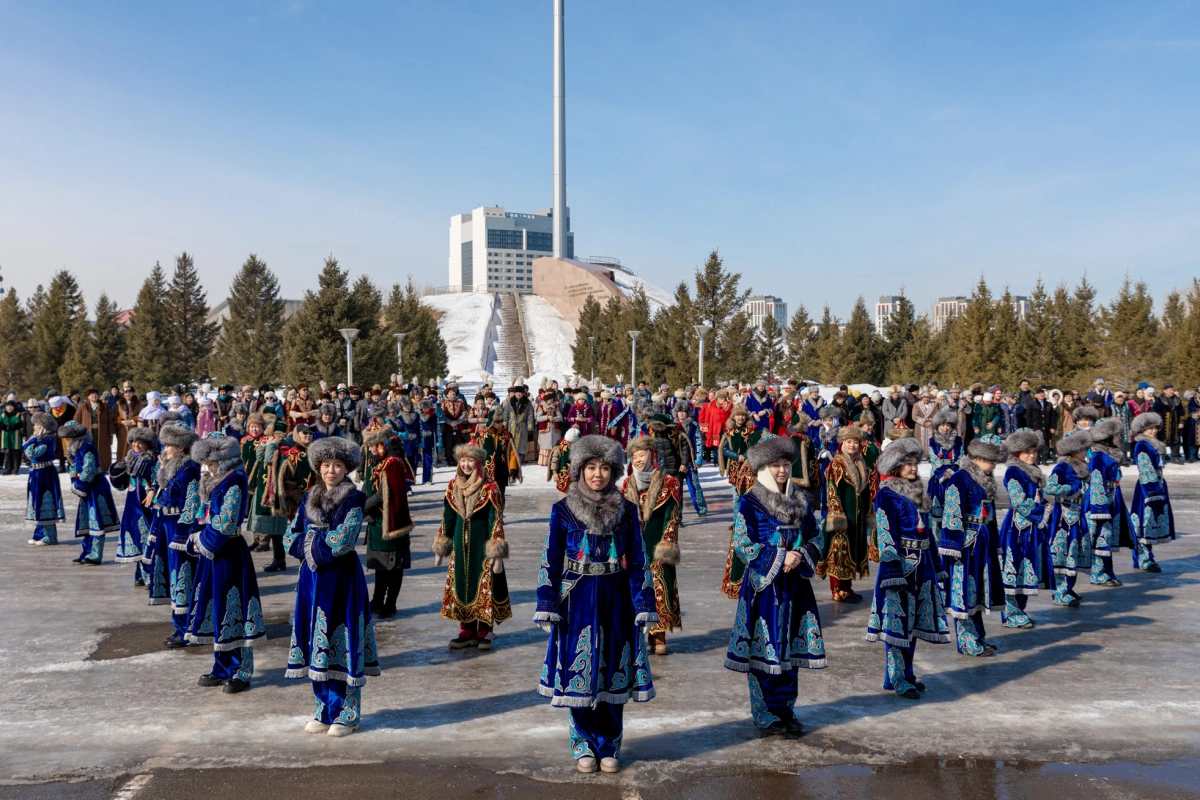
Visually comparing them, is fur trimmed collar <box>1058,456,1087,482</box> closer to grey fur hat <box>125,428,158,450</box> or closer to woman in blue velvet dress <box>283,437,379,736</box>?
woman in blue velvet dress <box>283,437,379,736</box>

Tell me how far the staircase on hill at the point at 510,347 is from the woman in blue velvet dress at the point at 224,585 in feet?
174

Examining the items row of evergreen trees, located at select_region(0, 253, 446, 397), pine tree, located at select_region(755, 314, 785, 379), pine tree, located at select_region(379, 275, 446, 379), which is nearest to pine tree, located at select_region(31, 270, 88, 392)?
row of evergreen trees, located at select_region(0, 253, 446, 397)

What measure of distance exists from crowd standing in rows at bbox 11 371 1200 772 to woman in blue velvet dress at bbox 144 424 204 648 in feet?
0.08

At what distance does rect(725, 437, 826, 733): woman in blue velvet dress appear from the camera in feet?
18.0

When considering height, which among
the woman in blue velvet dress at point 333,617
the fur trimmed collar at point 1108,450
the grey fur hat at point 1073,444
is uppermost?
the grey fur hat at point 1073,444

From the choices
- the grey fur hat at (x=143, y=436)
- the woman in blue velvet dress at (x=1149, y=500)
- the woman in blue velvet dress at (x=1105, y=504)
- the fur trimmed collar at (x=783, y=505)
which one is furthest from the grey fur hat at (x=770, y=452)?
the woman in blue velvet dress at (x=1149, y=500)

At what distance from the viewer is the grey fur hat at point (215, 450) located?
6.73 meters

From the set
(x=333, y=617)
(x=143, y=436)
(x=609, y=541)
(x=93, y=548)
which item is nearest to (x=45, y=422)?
(x=93, y=548)

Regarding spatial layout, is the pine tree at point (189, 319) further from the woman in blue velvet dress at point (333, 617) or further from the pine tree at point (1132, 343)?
the woman in blue velvet dress at point (333, 617)

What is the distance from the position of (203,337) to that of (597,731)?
61918 millimetres

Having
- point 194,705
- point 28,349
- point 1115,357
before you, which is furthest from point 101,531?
point 28,349

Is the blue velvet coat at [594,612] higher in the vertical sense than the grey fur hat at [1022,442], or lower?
lower

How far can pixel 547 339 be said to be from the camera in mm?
84188

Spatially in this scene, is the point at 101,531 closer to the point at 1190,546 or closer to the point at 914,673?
the point at 914,673
